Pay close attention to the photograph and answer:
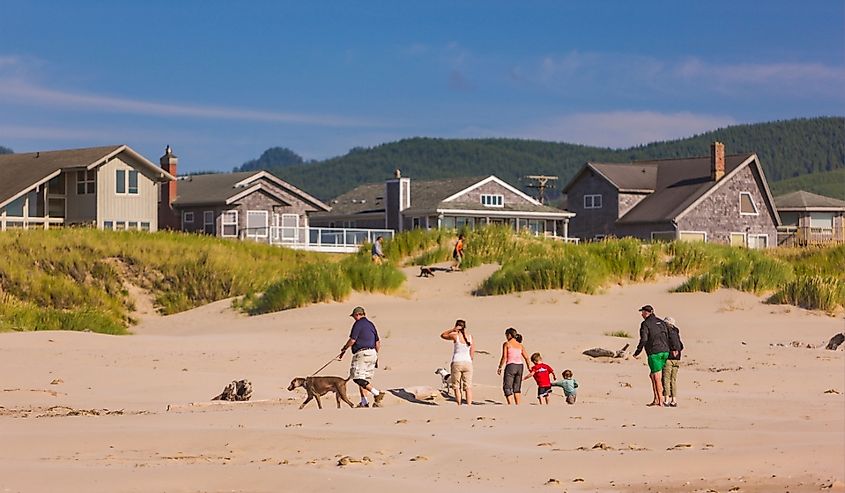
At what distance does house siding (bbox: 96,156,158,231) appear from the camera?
188 ft

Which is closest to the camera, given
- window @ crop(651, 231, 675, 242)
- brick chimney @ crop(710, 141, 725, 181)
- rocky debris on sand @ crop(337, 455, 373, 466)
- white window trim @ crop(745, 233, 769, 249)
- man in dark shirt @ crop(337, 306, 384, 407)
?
rocky debris on sand @ crop(337, 455, 373, 466)

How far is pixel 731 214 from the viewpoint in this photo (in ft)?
218

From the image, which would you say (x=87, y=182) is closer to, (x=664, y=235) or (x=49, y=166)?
(x=49, y=166)

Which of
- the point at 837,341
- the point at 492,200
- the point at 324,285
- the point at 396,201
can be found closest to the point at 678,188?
the point at 492,200

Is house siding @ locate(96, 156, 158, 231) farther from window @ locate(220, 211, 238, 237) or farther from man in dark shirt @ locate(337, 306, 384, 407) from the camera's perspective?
man in dark shirt @ locate(337, 306, 384, 407)

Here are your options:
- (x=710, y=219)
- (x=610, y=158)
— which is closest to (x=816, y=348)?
(x=710, y=219)

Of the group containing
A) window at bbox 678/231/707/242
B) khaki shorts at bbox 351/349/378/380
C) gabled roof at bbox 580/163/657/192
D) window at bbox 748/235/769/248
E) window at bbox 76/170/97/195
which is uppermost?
gabled roof at bbox 580/163/657/192

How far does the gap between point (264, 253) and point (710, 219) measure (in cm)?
2934

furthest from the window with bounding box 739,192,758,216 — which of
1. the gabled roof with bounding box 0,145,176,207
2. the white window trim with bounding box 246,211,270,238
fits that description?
the gabled roof with bounding box 0,145,176,207

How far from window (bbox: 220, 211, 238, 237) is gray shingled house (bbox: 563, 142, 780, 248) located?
19.3m

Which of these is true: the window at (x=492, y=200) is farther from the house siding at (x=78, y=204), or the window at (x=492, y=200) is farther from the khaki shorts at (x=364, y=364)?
the khaki shorts at (x=364, y=364)

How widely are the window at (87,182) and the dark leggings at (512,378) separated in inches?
1680

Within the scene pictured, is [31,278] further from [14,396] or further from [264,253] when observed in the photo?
[14,396]

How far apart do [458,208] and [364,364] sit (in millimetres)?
52869
